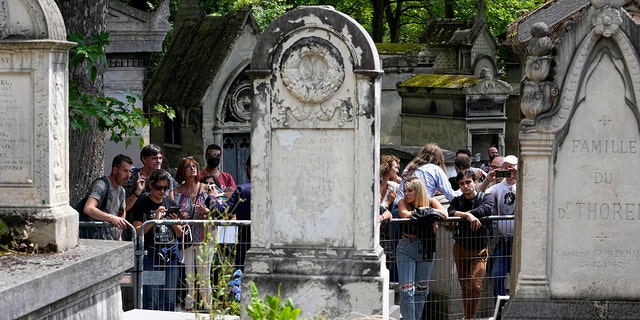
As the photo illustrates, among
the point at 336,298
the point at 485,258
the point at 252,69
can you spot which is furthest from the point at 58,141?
the point at 485,258

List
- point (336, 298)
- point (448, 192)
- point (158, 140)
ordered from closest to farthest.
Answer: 1. point (336, 298)
2. point (448, 192)
3. point (158, 140)

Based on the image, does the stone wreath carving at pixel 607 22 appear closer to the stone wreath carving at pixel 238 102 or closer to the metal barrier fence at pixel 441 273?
the metal barrier fence at pixel 441 273

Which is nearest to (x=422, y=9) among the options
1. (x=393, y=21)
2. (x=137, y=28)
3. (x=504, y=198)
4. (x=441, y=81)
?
(x=393, y=21)

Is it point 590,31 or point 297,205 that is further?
point 297,205

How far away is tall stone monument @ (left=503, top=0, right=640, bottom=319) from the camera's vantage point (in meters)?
9.31

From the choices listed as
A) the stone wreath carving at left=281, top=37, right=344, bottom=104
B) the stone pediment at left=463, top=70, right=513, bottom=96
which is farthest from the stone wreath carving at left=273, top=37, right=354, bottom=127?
the stone pediment at left=463, top=70, right=513, bottom=96

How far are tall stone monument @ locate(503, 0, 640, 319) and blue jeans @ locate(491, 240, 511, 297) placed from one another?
9.39 ft

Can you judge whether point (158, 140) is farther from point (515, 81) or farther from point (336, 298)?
point (515, 81)

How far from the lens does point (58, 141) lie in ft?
31.3

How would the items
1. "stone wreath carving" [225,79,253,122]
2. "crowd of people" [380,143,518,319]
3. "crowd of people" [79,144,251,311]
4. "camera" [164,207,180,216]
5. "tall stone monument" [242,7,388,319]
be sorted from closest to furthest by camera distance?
"tall stone monument" [242,7,388,319] → "crowd of people" [79,144,251,311] → "crowd of people" [380,143,518,319] → "camera" [164,207,180,216] → "stone wreath carving" [225,79,253,122]

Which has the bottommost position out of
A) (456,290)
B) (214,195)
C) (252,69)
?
(456,290)

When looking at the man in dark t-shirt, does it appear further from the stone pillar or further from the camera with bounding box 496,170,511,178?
the stone pillar

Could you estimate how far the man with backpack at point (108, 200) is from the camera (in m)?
11.8

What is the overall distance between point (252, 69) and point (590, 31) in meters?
2.84
